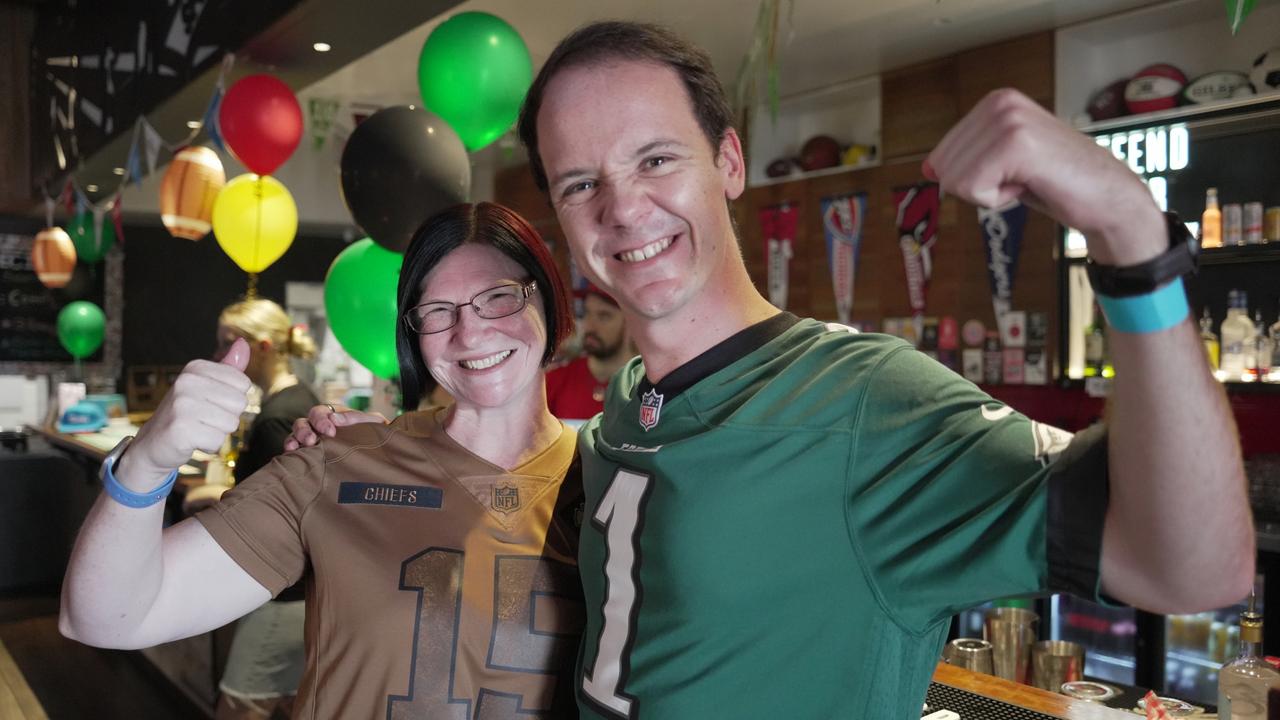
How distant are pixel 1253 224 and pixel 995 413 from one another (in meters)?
3.90

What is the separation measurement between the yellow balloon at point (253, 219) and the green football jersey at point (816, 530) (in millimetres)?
3733

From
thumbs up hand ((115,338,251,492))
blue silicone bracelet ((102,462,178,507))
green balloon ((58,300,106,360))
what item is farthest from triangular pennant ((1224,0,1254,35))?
green balloon ((58,300,106,360))

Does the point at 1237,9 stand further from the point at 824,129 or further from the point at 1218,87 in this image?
the point at 824,129

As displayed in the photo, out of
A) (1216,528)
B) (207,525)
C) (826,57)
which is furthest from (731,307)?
(826,57)

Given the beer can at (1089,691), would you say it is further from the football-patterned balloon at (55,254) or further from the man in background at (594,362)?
the football-patterned balloon at (55,254)

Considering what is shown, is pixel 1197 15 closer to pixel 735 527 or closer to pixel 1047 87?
pixel 1047 87

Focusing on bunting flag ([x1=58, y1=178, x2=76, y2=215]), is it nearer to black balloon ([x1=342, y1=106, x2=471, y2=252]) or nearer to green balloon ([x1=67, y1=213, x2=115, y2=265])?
green balloon ([x1=67, y1=213, x2=115, y2=265])

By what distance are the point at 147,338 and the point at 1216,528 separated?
1116 cm

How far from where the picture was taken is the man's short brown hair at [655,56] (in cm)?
113

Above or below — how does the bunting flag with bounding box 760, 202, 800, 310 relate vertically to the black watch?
above

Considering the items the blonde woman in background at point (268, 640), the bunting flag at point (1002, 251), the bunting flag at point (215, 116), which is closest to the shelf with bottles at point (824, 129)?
the bunting flag at point (1002, 251)

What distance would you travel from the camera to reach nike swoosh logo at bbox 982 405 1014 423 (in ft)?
2.73

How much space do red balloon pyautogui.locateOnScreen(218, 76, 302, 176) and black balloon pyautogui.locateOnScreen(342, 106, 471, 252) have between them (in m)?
1.08

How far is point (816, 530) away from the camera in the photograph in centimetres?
92
